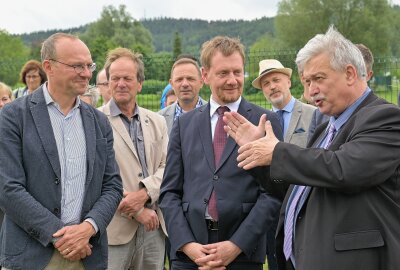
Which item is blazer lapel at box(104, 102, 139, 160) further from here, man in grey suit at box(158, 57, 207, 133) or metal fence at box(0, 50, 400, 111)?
metal fence at box(0, 50, 400, 111)

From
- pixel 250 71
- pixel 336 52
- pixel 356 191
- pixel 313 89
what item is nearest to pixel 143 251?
pixel 313 89

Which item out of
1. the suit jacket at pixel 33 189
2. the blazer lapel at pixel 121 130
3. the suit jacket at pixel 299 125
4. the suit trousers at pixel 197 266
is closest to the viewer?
the suit jacket at pixel 33 189

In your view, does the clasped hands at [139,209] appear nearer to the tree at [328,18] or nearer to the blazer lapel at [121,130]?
the blazer lapel at [121,130]

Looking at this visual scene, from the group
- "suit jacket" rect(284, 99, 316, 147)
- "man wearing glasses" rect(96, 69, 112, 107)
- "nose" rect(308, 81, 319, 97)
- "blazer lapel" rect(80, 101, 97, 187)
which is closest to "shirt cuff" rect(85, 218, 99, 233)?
"blazer lapel" rect(80, 101, 97, 187)

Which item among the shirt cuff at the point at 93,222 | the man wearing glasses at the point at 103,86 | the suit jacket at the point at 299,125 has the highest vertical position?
the man wearing glasses at the point at 103,86

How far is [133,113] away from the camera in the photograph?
5.85m

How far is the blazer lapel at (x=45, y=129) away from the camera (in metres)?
4.28

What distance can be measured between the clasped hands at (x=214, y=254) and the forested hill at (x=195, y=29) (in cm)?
12466

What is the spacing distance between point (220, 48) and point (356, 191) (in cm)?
182

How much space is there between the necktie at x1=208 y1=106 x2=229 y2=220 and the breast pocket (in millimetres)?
1242

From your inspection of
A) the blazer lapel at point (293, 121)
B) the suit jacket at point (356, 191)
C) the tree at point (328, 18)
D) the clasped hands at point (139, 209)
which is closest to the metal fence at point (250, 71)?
the blazer lapel at point (293, 121)

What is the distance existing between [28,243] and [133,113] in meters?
1.97

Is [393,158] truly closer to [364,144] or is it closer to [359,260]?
[364,144]

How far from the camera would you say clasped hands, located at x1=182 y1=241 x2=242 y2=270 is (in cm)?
423
